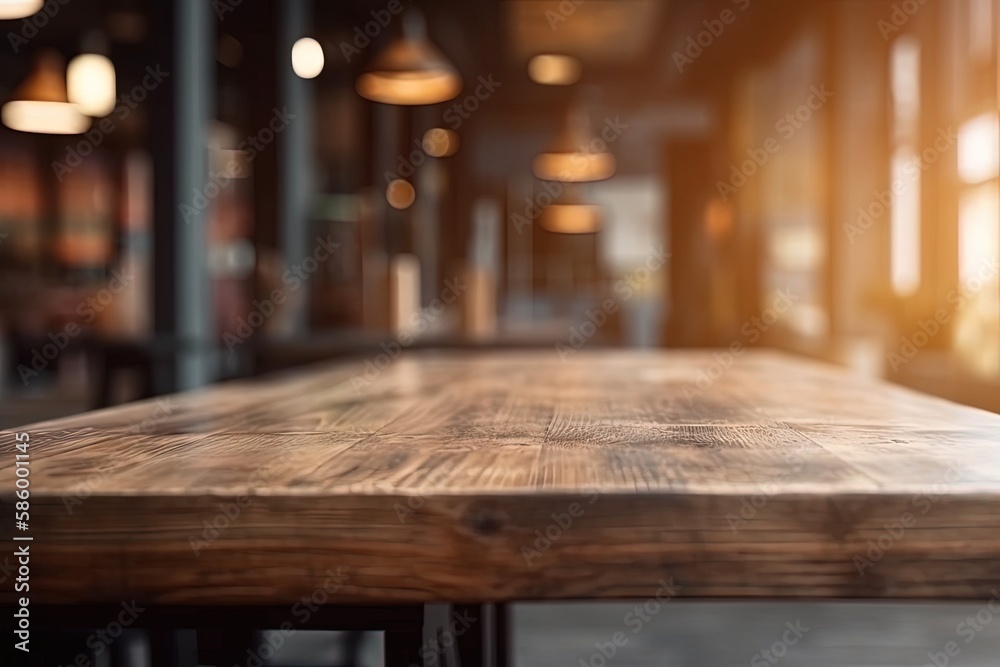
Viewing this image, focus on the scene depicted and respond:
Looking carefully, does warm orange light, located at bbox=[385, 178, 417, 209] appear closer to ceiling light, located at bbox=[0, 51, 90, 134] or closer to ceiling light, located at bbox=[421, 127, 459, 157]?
ceiling light, located at bbox=[421, 127, 459, 157]

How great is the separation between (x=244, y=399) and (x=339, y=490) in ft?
2.98

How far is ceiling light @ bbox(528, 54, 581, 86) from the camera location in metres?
8.28

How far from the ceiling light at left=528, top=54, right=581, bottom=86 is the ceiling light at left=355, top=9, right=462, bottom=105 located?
4.37 m

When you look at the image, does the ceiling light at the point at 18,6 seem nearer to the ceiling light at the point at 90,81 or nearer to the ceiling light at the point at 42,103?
the ceiling light at the point at 90,81

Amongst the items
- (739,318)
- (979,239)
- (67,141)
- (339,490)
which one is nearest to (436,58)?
(979,239)

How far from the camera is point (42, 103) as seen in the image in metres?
4.66

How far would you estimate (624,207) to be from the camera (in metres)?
13.5

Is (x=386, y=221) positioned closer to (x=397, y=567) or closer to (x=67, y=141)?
(x=67, y=141)

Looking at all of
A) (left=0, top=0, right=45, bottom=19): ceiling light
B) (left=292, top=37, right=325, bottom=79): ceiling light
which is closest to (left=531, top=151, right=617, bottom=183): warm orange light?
(left=292, top=37, right=325, bottom=79): ceiling light

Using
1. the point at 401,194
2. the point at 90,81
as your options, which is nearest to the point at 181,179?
the point at 90,81

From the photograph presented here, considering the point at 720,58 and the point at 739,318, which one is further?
the point at 720,58

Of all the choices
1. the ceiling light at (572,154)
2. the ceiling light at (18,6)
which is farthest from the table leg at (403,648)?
the ceiling light at (572,154)

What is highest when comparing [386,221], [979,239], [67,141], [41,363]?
[67,141]

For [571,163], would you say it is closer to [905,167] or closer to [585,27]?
[585,27]
